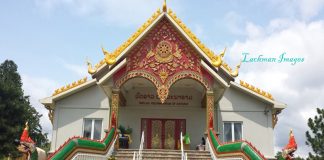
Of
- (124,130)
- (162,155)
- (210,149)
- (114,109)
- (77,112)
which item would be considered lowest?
(162,155)

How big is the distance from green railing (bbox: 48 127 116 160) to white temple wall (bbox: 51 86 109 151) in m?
5.16

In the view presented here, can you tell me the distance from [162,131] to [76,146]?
7.68 m

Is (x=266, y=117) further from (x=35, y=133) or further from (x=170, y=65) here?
(x=35, y=133)

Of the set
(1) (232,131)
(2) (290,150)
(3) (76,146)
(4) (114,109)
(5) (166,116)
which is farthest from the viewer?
(1) (232,131)

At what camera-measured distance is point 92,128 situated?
56.7 feet

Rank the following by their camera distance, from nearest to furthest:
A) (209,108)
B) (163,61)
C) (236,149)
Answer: (236,149) → (209,108) → (163,61)

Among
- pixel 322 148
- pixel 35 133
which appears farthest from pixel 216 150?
pixel 35 133

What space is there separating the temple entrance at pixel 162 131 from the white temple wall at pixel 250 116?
7.02ft

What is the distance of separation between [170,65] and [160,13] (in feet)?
7.61

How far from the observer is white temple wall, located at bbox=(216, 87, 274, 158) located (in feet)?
56.1

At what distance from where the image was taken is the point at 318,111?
26.9m

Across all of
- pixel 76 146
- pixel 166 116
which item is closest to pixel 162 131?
pixel 166 116

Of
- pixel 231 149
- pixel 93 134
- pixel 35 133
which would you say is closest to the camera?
pixel 231 149

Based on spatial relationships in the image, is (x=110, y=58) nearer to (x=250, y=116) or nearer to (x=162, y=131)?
(x=162, y=131)
